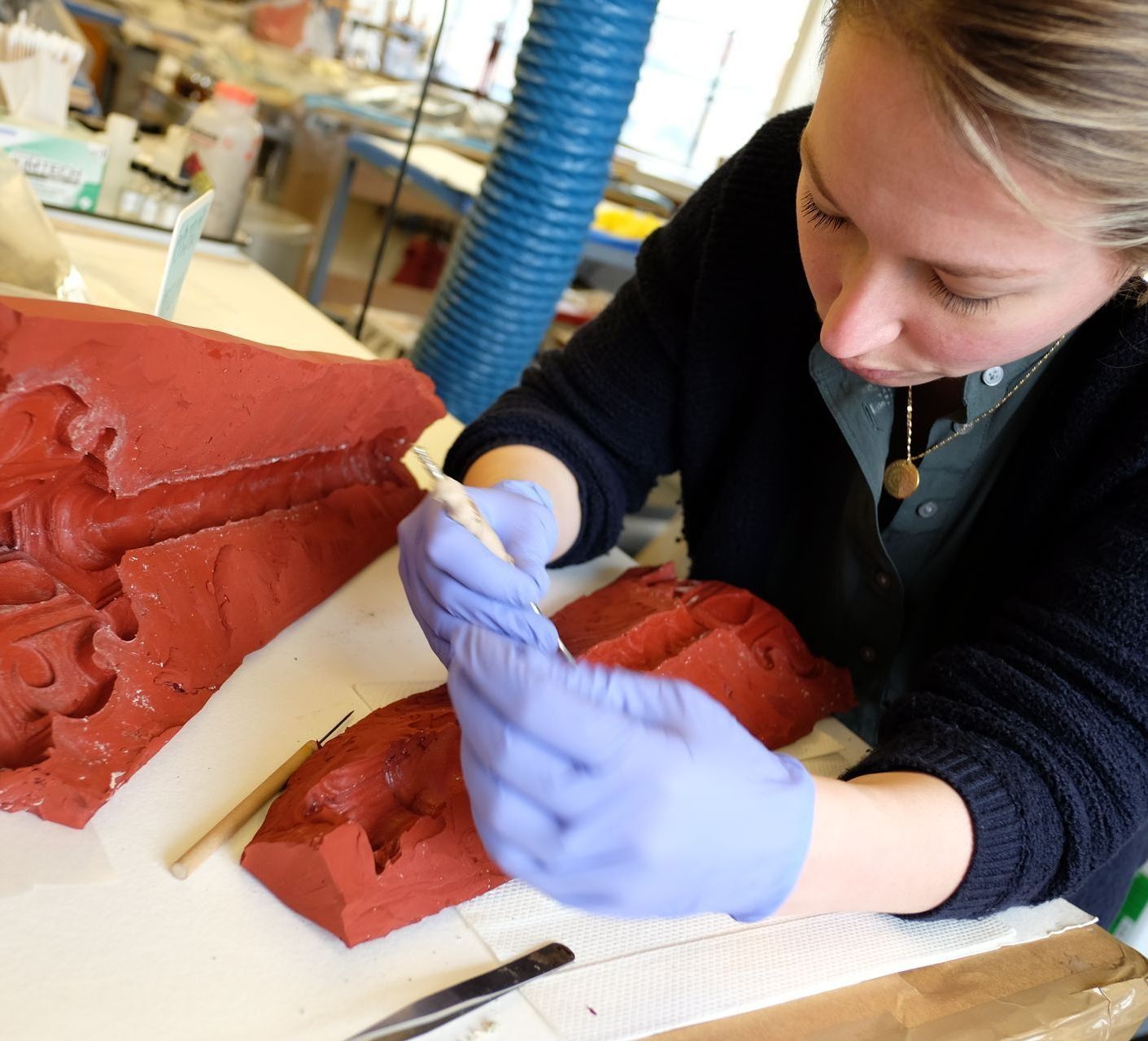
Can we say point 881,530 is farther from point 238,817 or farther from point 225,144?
point 225,144

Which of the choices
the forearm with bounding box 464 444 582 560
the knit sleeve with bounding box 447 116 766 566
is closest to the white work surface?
the forearm with bounding box 464 444 582 560

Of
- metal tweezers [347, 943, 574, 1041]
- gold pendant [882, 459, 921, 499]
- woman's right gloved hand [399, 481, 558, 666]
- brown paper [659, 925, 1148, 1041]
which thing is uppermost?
gold pendant [882, 459, 921, 499]

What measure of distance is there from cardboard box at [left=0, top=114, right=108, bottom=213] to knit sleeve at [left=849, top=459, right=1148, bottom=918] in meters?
1.78

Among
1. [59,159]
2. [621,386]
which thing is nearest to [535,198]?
[59,159]

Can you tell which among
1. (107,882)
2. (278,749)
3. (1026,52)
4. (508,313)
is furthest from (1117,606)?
(508,313)

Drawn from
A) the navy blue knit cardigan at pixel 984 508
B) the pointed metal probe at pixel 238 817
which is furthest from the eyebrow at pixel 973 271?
the pointed metal probe at pixel 238 817

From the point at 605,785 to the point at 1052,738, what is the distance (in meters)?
0.52

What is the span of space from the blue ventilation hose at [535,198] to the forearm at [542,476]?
1313mm

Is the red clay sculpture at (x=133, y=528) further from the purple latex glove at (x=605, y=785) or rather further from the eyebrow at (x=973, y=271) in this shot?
the eyebrow at (x=973, y=271)

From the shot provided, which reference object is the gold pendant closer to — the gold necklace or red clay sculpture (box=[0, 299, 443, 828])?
the gold necklace

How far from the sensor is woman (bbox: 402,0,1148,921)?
805 mm

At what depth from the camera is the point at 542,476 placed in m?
1.44

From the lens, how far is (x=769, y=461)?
1546mm

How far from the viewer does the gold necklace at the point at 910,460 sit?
1301 millimetres
